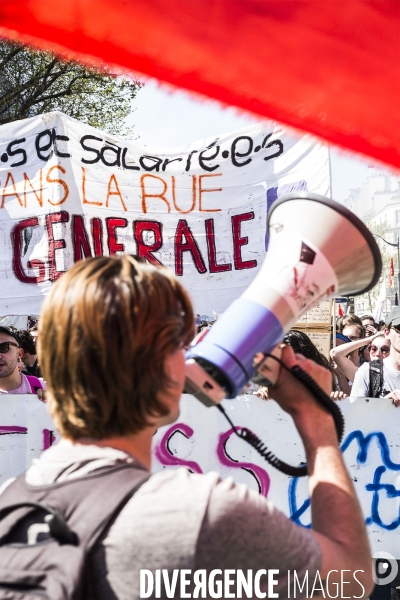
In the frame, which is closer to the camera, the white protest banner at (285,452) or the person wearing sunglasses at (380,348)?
the white protest banner at (285,452)

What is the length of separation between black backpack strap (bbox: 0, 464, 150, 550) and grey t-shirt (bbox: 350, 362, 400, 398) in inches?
138

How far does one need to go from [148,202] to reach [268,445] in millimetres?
1814

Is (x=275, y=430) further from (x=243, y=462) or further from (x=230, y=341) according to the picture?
(x=230, y=341)

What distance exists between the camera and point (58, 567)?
1.08m

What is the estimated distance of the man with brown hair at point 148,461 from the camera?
111cm

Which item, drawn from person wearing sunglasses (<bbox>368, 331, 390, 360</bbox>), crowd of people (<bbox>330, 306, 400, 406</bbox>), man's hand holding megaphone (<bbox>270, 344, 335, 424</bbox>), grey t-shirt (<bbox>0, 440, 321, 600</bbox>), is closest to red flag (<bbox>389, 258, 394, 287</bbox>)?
crowd of people (<bbox>330, 306, 400, 406</bbox>)

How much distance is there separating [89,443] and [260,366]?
39 cm

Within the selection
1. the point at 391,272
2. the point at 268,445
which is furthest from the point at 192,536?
the point at 391,272

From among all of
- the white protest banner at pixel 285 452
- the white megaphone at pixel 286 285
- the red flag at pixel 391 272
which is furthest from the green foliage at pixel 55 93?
the red flag at pixel 391 272

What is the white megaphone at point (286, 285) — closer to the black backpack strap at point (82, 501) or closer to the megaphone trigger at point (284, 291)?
the megaphone trigger at point (284, 291)

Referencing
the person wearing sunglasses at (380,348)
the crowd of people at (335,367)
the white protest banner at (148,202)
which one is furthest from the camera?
Answer: the person wearing sunglasses at (380,348)

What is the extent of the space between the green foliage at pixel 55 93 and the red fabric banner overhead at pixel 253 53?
14816 millimetres

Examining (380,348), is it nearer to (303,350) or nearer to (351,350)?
(351,350)

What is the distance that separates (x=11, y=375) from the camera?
14.5 ft
